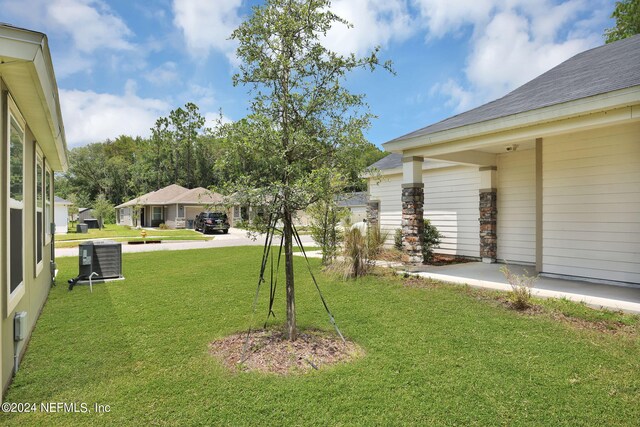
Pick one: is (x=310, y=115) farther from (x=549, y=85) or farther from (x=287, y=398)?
(x=549, y=85)

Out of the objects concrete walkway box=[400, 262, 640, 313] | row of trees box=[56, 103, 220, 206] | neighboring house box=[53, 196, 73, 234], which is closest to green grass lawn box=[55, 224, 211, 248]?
neighboring house box=[53, 196, 73, 234]

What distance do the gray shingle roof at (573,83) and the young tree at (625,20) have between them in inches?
553

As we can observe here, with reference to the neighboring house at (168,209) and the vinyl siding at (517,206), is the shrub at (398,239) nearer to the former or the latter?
the vinyl siding at (517,206)

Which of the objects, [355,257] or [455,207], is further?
[455,207]

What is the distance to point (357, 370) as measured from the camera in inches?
137

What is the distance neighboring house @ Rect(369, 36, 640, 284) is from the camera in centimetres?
607

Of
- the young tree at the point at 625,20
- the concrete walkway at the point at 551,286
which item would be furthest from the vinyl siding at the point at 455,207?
the young tree at the point at 625,20

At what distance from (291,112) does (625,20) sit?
76.6 ft

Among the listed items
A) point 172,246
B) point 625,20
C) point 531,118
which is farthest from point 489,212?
point 625,20

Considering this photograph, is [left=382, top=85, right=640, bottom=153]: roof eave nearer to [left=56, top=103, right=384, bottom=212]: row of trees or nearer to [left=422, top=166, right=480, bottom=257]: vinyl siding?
[left=422, top=166, right=480, bottom=257]: vinyl siding

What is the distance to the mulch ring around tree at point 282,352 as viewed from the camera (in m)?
3.58

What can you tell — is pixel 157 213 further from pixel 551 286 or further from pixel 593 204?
pixel 593 204

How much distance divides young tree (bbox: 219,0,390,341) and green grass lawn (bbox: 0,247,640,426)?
3.60ft

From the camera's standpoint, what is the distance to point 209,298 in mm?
6535
